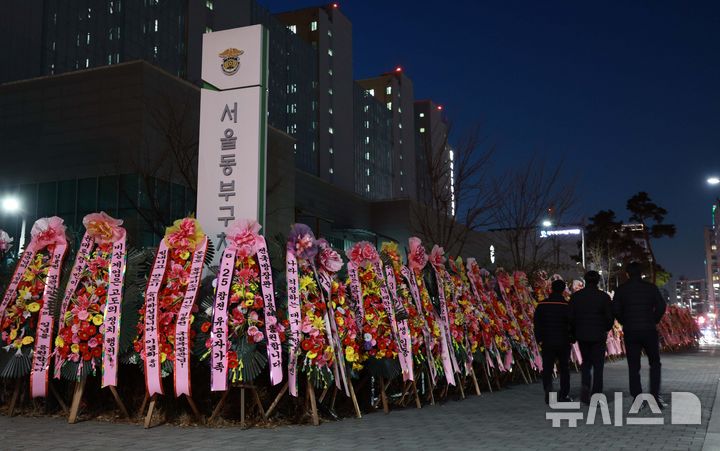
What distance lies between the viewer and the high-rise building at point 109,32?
37.8m

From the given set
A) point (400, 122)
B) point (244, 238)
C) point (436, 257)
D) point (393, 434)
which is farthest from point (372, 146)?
point (393, 434)

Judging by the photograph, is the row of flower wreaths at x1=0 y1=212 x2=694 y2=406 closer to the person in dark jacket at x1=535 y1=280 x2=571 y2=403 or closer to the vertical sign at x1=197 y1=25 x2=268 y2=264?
the vertical sign at x1=197 y1=25 x2=268 y2=264

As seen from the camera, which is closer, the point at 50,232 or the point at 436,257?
the point at 50,232

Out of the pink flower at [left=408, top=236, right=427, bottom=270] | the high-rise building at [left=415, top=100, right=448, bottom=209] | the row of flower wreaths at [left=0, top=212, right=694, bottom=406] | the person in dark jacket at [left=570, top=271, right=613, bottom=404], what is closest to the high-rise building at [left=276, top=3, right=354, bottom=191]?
the high-rise building at [left=415, top=100, right=448, bottom=209]

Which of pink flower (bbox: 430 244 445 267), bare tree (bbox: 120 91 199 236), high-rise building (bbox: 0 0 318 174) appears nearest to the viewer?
pink flower (bbox: 430 244 445 267)

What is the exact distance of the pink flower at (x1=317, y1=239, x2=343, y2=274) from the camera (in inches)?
352

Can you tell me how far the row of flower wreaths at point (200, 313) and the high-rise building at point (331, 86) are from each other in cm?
7642

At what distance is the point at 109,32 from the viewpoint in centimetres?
4888

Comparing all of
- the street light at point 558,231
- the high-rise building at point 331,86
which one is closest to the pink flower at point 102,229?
the street light at point 558,231

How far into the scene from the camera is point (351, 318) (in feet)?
29.7

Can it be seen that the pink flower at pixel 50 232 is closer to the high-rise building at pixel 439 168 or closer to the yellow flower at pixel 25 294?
the yellow flower at pixel 25 294

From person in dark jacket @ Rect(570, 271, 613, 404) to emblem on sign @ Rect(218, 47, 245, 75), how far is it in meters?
6.02

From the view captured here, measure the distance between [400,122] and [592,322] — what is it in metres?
111

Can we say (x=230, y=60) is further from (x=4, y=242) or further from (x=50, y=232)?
(x=4, y=242)
